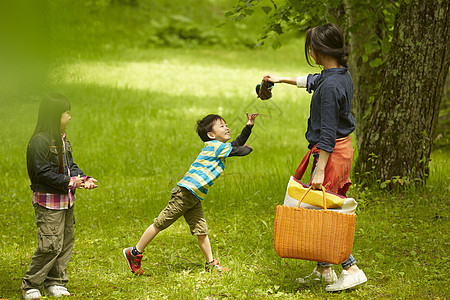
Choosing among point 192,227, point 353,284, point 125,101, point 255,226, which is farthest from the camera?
point 125,101

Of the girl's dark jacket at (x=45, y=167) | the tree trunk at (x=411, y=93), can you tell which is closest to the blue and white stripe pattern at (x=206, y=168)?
the girl's dark jacket at (x=45, y=167)

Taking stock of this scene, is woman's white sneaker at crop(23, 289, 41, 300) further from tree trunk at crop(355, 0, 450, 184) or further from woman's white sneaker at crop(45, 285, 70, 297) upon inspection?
tree trunk at crop(355, 0, 450, 184)

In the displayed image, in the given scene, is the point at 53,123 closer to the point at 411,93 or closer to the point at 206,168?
the point at 206,168

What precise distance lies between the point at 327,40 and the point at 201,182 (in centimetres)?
139

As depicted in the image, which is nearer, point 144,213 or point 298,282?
point 298,282

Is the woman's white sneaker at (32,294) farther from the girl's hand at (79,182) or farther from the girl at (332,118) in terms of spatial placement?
the girl at (332,118)

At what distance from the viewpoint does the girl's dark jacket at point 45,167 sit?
3756 mm

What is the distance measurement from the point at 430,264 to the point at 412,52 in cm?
236

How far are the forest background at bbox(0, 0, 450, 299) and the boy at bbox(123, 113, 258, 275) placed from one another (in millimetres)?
336

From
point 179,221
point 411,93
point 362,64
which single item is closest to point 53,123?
point 179,221

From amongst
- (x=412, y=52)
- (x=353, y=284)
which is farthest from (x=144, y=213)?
(x=412, y=52)

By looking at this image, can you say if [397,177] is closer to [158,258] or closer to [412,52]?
[412,52]

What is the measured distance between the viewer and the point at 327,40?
12.2 feet

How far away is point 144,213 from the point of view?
6.29m
